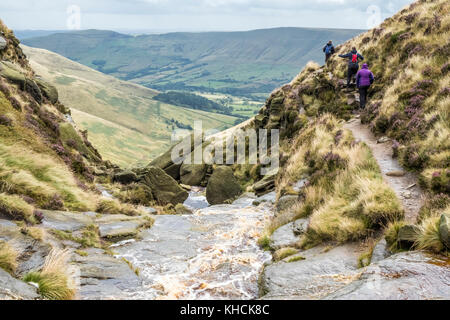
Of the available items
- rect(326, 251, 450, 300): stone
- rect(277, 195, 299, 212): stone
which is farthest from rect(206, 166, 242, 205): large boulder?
rect(326, 251, 450, 300): stone

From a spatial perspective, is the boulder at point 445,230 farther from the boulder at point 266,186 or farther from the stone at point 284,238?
the boulder at point 266,186

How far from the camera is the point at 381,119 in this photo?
19172 mm

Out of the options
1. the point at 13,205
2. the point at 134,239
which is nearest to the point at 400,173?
the point at 134,239

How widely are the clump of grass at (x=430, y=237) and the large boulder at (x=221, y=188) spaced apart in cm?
2085

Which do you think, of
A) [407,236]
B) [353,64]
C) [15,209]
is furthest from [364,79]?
[15,209]

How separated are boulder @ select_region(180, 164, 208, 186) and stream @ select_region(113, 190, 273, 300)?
18675 millimetres

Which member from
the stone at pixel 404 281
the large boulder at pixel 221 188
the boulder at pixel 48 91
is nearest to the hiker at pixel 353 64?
the large boulder at pixel 221 188

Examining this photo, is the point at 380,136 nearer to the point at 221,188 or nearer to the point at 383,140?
the point at 383,140

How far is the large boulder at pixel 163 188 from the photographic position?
1065 inches

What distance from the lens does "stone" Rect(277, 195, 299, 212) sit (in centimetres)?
1609

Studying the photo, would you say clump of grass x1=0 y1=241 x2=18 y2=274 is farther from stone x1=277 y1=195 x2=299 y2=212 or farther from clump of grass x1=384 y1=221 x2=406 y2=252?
stone x1=277 y1=195 x2=299 y2=212
